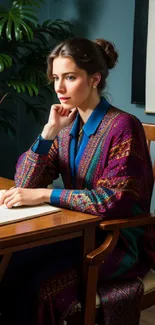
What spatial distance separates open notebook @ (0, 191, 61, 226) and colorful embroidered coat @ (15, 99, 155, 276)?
48 millimetres

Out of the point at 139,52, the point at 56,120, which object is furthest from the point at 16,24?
the point at 56,120

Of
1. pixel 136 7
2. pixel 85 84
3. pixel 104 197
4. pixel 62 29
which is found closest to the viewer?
pixel 104 197

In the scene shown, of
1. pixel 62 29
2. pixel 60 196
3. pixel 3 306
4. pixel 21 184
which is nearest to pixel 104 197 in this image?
pixel 60 196

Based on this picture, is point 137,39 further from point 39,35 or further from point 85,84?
point 85,84

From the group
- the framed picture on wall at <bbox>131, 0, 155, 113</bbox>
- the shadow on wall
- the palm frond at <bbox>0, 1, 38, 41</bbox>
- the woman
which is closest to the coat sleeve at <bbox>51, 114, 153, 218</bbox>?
the woman

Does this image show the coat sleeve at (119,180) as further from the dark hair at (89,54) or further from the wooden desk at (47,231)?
the dark hair at (89,54)

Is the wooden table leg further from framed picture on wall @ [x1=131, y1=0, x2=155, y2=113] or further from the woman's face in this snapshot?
framed picture on wall @ [x1=131, y1=0, x2=155, y2=113]

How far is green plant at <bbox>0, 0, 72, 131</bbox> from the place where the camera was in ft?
9.85

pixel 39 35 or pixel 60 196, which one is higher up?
pixel 39 35

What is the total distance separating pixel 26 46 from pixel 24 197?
76.4 inches

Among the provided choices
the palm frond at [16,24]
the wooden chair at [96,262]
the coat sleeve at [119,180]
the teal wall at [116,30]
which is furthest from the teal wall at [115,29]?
the wooden chair at [96,262]

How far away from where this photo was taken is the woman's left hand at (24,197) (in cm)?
158

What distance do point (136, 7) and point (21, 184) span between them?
1.58 m

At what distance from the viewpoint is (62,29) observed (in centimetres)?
337
